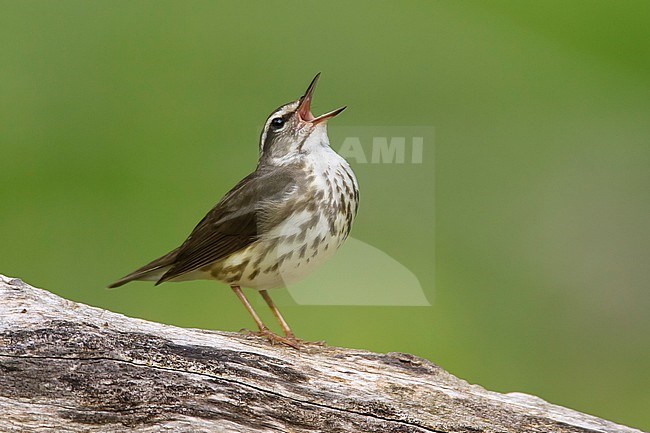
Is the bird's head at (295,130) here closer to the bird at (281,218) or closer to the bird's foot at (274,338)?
the bird at (281,218)

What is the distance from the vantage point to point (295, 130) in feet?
12.5

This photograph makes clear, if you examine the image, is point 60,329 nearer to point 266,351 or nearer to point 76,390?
point 76,390

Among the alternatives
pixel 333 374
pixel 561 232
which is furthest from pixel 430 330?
pixel 333 374

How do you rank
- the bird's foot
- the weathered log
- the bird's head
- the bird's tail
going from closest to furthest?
the weathered log
the bird's foot
the bird's head
the bird's tail

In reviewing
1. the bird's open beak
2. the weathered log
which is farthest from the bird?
the weathered log

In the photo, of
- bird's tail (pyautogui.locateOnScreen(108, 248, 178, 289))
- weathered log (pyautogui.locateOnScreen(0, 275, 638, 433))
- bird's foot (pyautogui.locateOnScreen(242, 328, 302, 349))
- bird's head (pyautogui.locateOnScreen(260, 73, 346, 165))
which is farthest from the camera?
bird's tail (pyautogui.locateOnScreen(108, 248, 178, 289))

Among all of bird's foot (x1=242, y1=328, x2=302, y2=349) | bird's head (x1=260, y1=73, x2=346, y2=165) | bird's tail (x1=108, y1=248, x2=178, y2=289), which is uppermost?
bird's head (x1=260, y1=73, x2=346, y2=165)

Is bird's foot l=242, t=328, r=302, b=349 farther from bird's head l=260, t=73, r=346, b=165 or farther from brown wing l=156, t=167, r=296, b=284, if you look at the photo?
bird's head l=260, t=73, r=346, b=165

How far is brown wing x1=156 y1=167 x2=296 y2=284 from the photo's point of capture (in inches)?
147

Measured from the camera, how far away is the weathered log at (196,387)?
122 inches

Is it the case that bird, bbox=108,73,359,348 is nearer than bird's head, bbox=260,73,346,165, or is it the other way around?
bird, bbox=108,73,359,348

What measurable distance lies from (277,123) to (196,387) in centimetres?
105

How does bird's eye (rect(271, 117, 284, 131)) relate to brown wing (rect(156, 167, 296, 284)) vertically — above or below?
above

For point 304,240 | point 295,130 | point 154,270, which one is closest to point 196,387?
point 304,240
